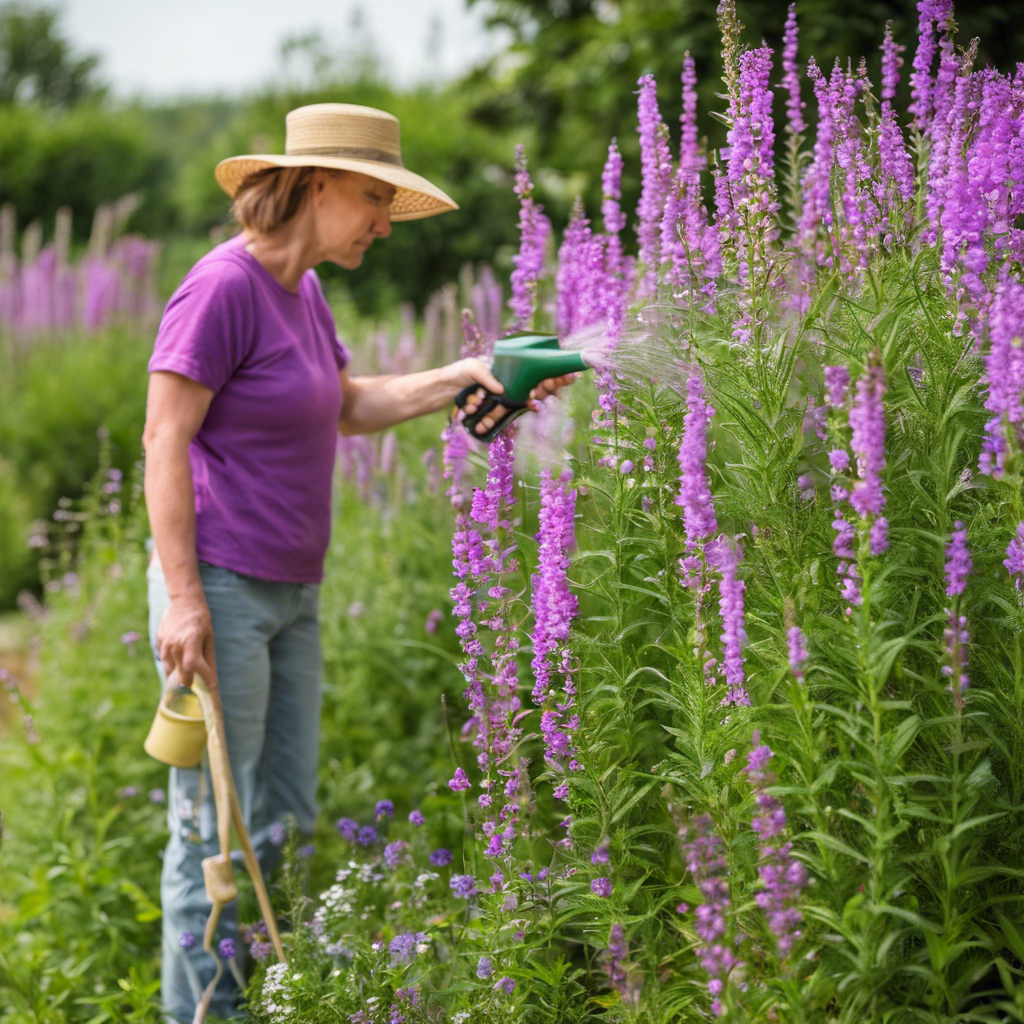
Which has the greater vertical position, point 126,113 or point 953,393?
point 126,113

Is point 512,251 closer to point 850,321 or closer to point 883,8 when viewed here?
point 883,8

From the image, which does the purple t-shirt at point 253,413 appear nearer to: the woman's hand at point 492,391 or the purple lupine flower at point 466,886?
the woman's hand at point 492,391

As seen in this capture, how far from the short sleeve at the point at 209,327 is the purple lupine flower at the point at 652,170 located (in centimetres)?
108

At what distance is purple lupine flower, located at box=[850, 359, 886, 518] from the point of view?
1799mm

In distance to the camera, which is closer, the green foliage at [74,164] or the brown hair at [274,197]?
the brown hair at [274,197]

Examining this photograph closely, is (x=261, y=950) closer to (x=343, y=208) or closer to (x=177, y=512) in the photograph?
(x=177, y=512)

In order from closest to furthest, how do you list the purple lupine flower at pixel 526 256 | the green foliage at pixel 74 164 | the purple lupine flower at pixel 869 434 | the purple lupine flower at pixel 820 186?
the purple lupine flower at pixel 869 434 < the purple lupine flower at pixel 820 186 < the purple lupine flower at pixel 526 256 < the green foliage at pixel 74 164

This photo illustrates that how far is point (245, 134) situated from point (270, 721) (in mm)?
11844

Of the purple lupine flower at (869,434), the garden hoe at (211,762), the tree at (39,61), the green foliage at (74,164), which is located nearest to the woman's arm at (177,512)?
the garden hoe at (211,762)

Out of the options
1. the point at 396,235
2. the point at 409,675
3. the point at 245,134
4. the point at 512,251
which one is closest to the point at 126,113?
the point at 245,134

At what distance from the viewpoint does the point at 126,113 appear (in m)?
20.8

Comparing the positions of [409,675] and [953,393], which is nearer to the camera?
[953,393]

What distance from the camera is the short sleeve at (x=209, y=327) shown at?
280cm

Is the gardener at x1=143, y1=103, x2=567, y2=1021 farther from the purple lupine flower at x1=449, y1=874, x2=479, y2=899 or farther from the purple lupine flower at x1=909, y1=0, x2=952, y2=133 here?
the purple lupine flower at x1=909, y1=0, x2=952, y2=133
